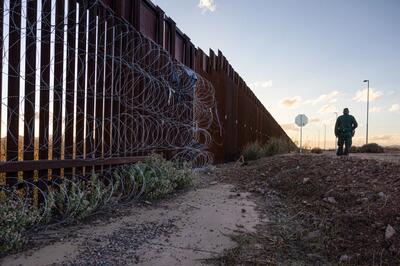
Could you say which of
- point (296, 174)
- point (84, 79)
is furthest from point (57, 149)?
point (296, 174)

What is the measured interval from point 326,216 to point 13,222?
3.03 metres

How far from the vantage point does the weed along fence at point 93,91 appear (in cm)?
379

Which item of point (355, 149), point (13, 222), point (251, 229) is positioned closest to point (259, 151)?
point (251, 229)

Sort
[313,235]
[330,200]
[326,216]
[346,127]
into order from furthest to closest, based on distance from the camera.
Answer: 1. [346,127]
2. [330,200]
3. [326,216]
4. [313,235]

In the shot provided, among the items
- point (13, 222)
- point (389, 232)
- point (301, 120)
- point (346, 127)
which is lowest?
point (389, 232)

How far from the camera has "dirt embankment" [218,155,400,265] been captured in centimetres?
325

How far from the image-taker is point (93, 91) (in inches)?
192

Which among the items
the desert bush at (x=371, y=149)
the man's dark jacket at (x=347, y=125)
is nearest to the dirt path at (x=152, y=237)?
the man's dark jacket at (x=347, y=125)

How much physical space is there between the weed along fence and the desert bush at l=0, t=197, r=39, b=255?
0.43m

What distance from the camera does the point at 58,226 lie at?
12.0ft

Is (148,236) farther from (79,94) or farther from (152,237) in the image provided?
(79,94)

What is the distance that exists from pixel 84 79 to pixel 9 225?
2060 millimetres

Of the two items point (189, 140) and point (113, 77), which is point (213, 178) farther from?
point (113, 77)

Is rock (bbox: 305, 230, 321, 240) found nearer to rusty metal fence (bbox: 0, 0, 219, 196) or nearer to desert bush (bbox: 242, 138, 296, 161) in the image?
rusty metal fence (bbox: 0, 0, 219, 196)
